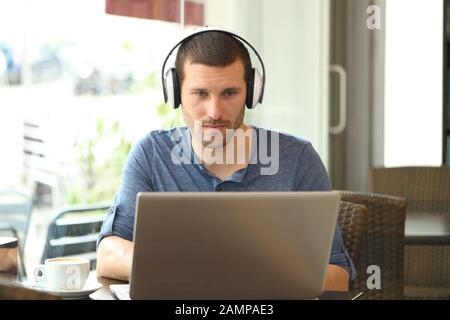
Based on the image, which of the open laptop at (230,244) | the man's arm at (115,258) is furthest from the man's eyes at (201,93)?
the open laptop at (230,244)

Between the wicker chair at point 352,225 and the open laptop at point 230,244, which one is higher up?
the open laptop at point 230,244

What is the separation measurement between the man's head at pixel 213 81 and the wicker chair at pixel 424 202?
1.19 metres

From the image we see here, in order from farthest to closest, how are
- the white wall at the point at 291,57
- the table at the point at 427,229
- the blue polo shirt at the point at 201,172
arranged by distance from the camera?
the white wall at the point at 291,57 → the table at the point at 427,229 → the blue polo shirt at the point at 201,172

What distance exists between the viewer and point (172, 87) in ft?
6.13

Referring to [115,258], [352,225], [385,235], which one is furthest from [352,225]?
[115,258]

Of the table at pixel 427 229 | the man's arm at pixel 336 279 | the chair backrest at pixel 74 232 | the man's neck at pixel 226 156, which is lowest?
the chair backrest at pixel 74 232

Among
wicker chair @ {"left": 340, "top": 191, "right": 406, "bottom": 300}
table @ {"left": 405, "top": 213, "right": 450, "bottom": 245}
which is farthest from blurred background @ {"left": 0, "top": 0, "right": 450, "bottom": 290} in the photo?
wicker chair @ {"left": 340, "top": 191, "right": 406, "bottom": 300}

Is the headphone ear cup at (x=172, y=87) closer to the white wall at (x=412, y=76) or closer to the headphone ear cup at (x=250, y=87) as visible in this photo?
the headphone ear cup at (x=250, y=87)

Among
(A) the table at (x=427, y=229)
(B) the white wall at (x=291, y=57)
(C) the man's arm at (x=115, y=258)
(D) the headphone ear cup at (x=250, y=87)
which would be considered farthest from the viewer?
(B) the white wall at (x=291, y=57)

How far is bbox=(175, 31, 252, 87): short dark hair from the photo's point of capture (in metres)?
1.85

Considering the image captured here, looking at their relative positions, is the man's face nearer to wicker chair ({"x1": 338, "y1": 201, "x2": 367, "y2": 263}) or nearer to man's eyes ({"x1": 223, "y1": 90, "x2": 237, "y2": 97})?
man's eyes ({"x1": 223, "y1": 90, "x2": 237, "y2": 97})

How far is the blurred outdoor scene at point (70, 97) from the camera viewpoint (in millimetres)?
2965
